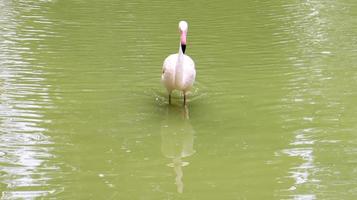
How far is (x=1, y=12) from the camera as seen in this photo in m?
14.8

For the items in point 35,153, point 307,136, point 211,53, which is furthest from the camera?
point 211,53

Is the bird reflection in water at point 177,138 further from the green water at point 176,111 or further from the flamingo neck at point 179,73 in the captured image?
the flamingo neck at point 179,73

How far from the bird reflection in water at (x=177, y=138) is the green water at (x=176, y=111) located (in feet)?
0.08

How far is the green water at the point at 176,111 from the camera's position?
5.91 meters

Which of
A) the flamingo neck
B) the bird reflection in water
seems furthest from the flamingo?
the bird reflection in water

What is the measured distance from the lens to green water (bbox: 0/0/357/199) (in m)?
5.91

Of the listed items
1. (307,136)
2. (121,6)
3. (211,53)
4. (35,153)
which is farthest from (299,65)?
(121,6)

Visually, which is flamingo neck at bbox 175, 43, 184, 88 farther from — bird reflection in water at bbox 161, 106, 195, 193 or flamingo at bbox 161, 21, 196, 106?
bird reflection in water at bbox 161, 106, 195, 193

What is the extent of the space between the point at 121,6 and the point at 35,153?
396 inches

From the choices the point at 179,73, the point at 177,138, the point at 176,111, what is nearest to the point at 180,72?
the point at 179,73

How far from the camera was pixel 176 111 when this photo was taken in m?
8.21

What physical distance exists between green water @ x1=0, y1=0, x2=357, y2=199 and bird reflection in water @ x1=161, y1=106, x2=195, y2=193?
2cm

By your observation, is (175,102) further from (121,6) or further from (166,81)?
(121,6)

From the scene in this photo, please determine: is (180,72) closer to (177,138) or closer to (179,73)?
(179,73)
